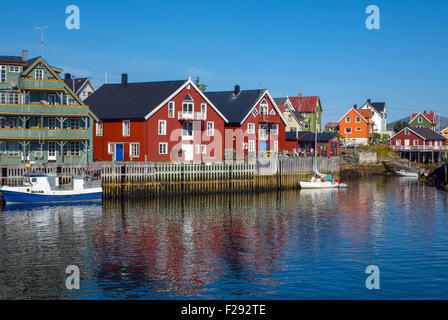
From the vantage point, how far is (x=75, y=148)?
202 feet

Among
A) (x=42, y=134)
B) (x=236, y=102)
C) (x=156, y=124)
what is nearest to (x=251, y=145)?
(x=236, y=102)

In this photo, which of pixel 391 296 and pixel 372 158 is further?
pixel 372 158

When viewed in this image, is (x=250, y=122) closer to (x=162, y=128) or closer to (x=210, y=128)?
(x=210, y=128)

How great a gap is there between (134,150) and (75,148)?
6607 millimetres

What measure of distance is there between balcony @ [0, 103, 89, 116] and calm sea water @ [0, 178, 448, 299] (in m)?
13.4

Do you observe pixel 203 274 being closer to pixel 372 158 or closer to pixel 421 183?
pixel 421 183

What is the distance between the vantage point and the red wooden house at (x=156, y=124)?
209 ft

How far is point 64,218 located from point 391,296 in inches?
1073

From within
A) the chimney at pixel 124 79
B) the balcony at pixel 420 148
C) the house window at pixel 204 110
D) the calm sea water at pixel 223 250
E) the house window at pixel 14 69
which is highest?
the chimney at pixel 124 79

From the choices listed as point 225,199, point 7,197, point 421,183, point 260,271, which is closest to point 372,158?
point 421,183

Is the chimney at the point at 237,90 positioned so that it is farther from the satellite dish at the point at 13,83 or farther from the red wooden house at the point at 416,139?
the red wooden house at the point at 416,139

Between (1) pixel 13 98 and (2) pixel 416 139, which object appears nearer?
(1) pixel 13 98

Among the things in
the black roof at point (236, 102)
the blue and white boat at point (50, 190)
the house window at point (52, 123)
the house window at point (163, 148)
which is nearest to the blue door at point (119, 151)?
A: the house window at point (163, 148)
